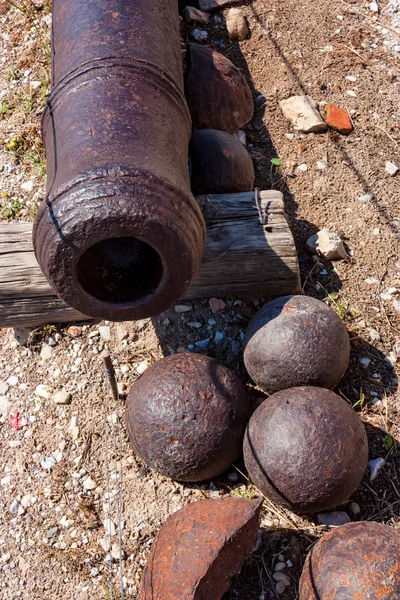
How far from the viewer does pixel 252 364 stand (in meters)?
3.72

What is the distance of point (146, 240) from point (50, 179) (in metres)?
0.75

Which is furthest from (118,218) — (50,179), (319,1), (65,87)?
(319,1)

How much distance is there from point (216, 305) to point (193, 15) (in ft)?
11.0

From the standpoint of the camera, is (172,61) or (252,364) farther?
(172,61)

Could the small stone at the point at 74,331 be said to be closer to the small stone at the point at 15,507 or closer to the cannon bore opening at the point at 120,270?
the cannon bore opening at the point at 120,270

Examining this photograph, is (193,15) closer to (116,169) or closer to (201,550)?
(116,169)

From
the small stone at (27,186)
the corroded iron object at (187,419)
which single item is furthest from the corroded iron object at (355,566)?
the small stone at (27,186)

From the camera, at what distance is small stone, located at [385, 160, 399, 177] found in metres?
5.07

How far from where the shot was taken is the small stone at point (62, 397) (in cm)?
417

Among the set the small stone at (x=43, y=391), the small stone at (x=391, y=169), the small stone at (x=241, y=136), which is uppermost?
the small stone at (x=241, y=136)

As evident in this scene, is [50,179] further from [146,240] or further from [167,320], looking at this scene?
[167,320]

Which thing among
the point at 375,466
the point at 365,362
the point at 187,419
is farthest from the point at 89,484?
the point at 365,362

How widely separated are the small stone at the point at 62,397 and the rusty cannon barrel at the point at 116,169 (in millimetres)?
933

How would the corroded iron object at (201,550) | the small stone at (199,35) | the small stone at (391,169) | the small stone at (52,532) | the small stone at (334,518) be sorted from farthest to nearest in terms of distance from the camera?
the small stone at (199,35) → the small stone at (391,169) → the small stone at (52,532) → the small stone at (334,518) → the corroded iron object at (201,550)
